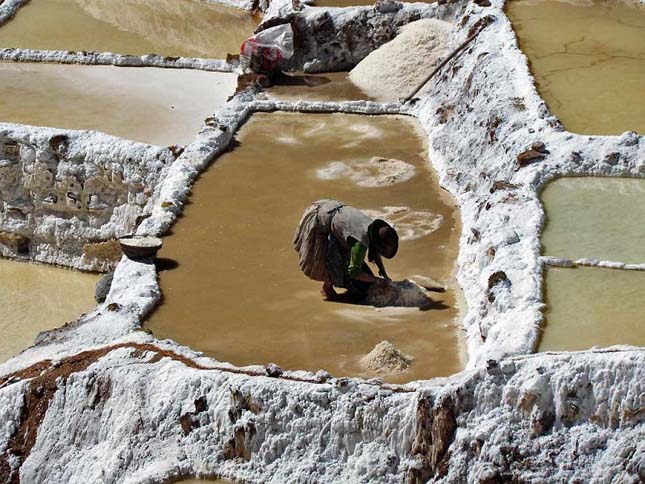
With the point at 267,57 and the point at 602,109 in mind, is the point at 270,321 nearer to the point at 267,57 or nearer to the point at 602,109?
the point at 602,109

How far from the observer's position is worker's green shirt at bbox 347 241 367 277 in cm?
1216

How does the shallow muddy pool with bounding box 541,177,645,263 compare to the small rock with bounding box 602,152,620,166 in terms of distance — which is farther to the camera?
the small rock with bounding box 602,152,620,166

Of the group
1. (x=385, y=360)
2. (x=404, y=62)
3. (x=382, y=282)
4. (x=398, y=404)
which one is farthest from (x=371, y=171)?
(x=398, y=404)

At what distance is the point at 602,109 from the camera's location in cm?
1520

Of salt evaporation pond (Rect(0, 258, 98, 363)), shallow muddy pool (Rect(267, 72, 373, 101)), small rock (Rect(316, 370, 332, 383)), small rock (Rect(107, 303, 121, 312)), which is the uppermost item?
small rock (Rect(316, 370, 332, 383))

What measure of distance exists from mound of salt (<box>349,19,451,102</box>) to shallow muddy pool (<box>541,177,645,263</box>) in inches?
207

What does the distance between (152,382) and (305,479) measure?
1665 millimetres

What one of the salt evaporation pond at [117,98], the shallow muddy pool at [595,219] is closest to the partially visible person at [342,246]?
the shallow muddy pool at [595,219]

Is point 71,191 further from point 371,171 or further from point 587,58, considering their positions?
point 587,58

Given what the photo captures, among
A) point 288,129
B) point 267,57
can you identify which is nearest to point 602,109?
point 288,129

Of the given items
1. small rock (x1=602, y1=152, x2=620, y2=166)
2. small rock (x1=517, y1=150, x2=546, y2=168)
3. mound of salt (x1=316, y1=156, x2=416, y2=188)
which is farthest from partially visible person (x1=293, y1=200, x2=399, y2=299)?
mound of salt (x1=316, y1=156, x2=416, y2=188)

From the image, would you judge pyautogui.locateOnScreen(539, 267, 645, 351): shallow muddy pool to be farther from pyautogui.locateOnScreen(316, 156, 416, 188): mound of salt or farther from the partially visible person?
pyautogui.locateOnScreen(316, 156, 416, 188): mound of salt

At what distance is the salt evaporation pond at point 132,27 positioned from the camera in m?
21.8

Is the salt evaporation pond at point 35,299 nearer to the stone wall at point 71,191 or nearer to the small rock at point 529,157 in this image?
the stone wall at point 71,191
